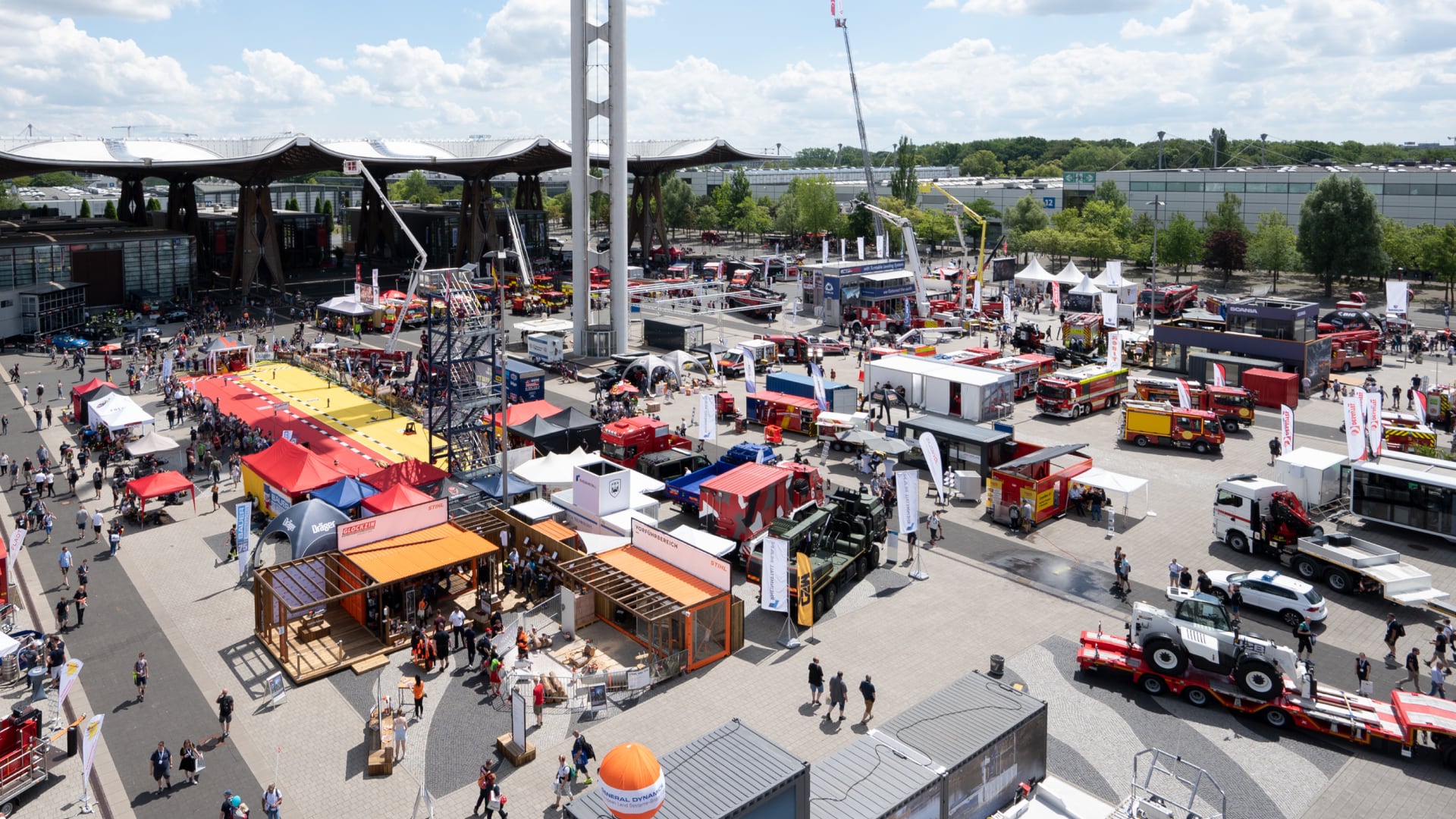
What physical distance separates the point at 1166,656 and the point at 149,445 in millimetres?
30870

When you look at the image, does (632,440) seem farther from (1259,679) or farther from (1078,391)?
(1259,679)

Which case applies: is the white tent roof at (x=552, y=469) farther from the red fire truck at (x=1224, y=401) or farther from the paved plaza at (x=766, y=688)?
the red fire truck at (x=1224, y=401)

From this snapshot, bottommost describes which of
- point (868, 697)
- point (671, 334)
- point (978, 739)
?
point (868, 697)

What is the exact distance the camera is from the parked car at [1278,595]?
2122cm

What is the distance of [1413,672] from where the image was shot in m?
18.6

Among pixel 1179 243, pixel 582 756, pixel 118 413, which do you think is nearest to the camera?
pixel 582 756

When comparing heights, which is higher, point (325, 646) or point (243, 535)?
point (243, 535)

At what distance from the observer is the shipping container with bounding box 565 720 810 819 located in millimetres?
11312

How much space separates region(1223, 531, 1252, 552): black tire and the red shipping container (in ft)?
55.0

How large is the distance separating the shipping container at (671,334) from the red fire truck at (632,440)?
62.7 ft

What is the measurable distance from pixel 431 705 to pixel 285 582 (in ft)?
18.4

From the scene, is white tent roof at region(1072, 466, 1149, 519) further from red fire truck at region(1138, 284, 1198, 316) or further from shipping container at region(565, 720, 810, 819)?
red fire truck at region(1138, 284, 1198, 316)

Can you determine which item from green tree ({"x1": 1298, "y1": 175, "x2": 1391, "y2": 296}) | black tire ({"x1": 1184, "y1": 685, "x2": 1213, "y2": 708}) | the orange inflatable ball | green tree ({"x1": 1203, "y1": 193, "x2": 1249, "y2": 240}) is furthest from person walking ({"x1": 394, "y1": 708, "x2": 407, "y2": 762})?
green tree ({"x1": 1203, "y1": 193, "x2": 1249, "y2": 240})

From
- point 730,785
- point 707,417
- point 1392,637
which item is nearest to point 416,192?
point 707,417
